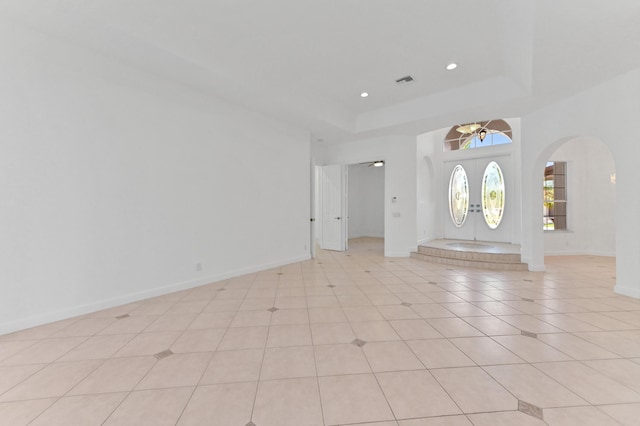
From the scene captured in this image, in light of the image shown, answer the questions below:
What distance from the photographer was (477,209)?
7.65 m

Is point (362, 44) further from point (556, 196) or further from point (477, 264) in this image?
point (556, 196)

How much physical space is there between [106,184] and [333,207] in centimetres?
517

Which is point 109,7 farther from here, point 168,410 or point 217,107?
point 168,410

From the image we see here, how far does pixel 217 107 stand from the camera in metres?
4.43

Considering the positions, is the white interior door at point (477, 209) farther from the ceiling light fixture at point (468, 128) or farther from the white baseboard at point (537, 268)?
the white baseboard at point (537, 268)

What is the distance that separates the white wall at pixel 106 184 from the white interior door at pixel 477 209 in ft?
20.4

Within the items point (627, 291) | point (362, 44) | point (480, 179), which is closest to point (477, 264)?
point (627, 291)

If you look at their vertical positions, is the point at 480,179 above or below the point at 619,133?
below

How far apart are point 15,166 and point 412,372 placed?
4.24 metres

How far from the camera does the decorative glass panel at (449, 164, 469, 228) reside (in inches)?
311

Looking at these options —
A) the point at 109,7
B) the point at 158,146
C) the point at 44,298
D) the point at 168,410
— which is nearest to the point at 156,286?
the point at 44,298

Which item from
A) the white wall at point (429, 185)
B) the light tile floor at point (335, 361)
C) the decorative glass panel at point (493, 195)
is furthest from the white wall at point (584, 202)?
the light tile floor at point (335, 361)

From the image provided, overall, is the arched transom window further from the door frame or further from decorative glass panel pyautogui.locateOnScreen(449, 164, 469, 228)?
decorative glass panel pyautogui.locateOnScreen(449, 164, 469, 228)

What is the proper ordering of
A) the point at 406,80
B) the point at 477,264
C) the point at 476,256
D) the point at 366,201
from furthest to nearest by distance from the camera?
the point at 366,201 < the point at 476,256 < the point at 477,264 < the point at 406,80
